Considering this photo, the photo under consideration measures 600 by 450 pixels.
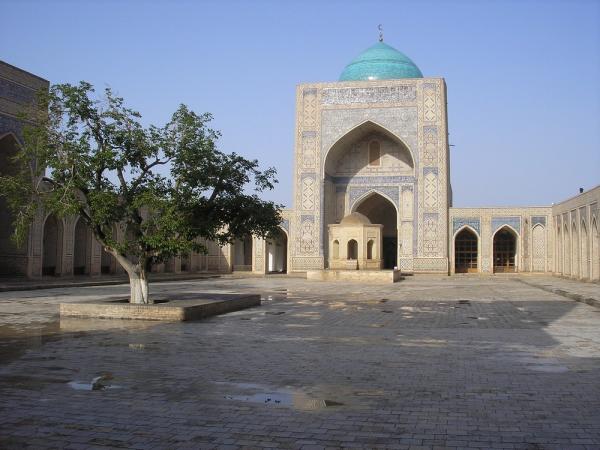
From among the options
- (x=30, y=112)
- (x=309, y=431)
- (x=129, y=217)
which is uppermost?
(x=30, y=112)

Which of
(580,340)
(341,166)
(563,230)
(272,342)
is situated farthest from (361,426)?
(341,166)

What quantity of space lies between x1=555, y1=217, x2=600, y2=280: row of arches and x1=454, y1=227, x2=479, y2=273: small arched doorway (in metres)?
3.66

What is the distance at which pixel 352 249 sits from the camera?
2369 cm

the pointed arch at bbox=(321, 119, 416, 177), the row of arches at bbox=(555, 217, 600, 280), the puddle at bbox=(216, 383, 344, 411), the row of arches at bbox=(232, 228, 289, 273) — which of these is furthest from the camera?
the row of arches at bbox=(232, 228, 289, 273)

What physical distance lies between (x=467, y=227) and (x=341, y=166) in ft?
20.0

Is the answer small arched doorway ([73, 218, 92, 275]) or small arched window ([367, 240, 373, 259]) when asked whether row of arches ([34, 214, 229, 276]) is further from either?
small arched window ([367, 240, 373, 259])

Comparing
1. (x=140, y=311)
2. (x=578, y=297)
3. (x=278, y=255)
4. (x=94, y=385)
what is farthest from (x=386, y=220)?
(x=94, y=385)

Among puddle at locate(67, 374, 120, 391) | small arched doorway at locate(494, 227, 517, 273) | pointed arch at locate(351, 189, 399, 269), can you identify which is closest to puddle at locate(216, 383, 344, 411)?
puddle at locate(67, 374, 120, 391)

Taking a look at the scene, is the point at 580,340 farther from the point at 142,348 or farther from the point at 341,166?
the point at 341,166

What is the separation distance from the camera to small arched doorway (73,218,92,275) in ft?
71.3

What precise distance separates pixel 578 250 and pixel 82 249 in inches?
682

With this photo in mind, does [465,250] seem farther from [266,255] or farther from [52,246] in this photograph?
[52,246]

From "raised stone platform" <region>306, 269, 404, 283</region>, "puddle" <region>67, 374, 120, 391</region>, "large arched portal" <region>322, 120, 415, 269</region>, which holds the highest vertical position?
"large arched portal" <region>322, 120, 415, 269</region>

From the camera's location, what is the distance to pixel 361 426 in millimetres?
3256
